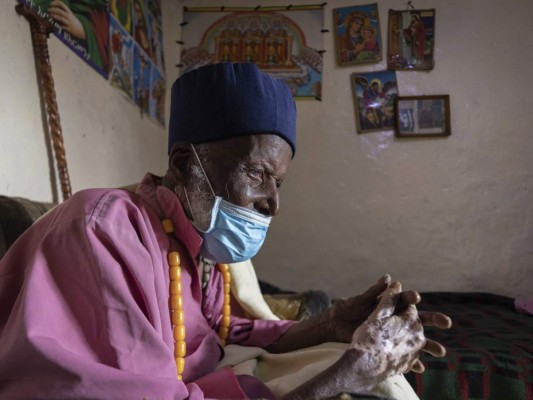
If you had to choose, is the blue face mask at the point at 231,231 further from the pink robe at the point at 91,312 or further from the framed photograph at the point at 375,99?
the framed photograph at the point at 375,99

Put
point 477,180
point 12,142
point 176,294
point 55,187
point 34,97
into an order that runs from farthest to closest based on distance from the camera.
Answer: point 477,180, point 55,187, point 34,97, point 12,142, point 176,294

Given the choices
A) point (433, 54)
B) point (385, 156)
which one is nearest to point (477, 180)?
point (385, 156)

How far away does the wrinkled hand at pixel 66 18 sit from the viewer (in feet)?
5.49

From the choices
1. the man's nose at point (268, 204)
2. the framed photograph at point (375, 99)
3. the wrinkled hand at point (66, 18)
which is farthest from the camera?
the framed photograph at point (375, 99)

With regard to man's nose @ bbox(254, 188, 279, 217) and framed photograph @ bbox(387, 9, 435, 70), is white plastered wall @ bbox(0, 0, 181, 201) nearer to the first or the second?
man's nose @ bbox(254, 188, 279, 217)

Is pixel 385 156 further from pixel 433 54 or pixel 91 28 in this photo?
pixel 91 28

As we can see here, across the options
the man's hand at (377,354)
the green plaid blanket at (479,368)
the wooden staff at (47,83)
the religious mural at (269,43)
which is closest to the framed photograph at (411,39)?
the religious mural at (269,43)

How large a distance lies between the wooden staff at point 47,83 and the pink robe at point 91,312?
0.87 metres

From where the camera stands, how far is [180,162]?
1024 millimetres

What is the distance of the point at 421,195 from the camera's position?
3207 mm

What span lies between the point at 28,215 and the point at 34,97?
60cm

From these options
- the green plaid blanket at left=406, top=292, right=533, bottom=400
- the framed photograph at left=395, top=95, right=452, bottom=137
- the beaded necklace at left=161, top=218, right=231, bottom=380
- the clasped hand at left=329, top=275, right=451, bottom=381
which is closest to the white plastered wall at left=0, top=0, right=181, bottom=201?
the beaded necklace at left=161, top=218, right=231, bottom=380

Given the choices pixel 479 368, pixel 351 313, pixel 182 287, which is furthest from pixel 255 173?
pixel 479 368

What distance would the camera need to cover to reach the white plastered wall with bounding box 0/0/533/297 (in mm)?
3152
